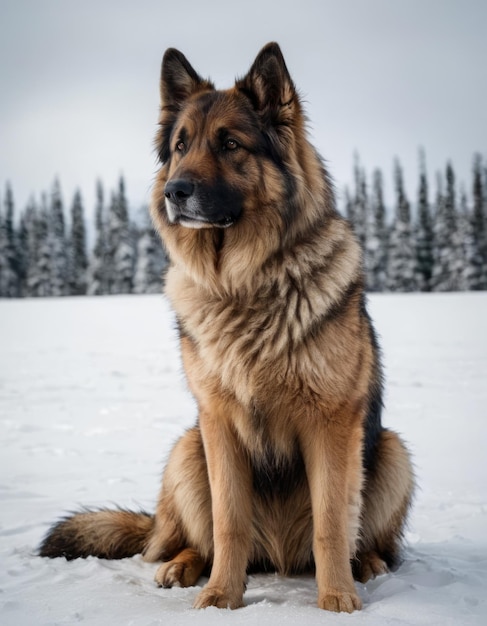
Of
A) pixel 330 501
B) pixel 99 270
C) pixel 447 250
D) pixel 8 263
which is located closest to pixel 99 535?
pixel 330 501

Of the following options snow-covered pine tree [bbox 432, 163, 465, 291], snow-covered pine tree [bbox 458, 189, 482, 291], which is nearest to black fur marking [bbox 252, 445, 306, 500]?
snow-covered pine tree [bbox 458, 189, 482, 291]

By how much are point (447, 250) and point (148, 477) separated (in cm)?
4397

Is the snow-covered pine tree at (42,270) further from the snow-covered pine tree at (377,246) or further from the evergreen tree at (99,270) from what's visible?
the snow-covered pine tree at (377,246)

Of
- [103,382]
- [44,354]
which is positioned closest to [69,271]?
[44,354]

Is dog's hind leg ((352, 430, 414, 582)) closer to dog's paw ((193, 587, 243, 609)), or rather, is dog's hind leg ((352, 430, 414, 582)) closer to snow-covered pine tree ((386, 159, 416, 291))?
dog's paw ((193, 587, 243, 609))

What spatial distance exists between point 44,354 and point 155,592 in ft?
38.8

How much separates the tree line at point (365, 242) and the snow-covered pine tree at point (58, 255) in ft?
0.28

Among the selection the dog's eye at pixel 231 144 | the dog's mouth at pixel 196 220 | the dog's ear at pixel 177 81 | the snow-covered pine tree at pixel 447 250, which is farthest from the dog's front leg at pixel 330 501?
the snow-covered pine tree at pixel 447 250

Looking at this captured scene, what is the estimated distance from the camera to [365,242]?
4209 cm

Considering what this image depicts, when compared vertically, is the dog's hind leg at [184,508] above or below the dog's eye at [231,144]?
below

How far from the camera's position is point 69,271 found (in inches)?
2151

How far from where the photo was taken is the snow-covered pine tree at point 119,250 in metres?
49.8

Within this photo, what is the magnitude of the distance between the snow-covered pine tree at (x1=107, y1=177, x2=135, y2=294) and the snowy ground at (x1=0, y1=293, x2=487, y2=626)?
115 feet

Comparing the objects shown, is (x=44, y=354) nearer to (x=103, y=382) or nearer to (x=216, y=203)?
(x=103, y=382)
